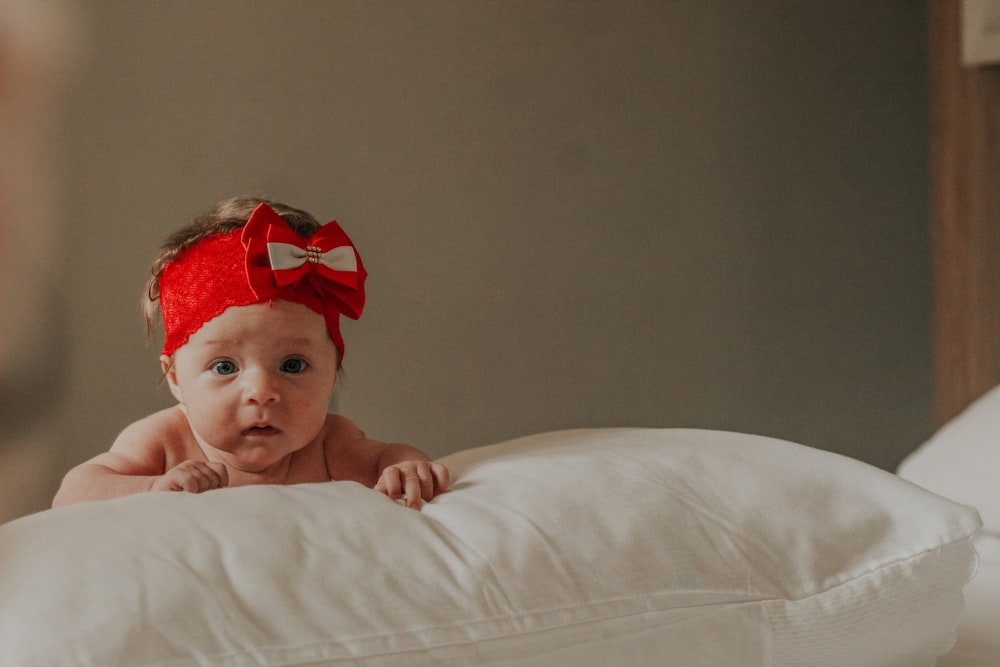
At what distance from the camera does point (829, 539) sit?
777 mm

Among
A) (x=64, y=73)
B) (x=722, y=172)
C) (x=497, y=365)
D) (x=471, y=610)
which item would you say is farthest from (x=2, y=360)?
(x=722, y=172)

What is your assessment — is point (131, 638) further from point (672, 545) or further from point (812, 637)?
point (812, 637)

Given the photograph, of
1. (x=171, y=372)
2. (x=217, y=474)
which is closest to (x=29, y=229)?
(x=171, y=372)

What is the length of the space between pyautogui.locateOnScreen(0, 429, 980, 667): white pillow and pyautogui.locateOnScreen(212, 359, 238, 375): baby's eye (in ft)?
0.95

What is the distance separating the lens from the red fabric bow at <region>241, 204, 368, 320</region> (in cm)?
98

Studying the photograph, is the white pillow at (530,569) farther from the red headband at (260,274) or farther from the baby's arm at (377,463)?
the red headband at (260,274)

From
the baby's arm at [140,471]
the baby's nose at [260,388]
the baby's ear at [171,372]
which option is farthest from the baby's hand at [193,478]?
the baby's ear at [171,372]

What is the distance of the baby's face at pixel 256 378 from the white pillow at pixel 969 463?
841 millimetres

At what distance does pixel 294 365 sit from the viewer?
40.9 inches

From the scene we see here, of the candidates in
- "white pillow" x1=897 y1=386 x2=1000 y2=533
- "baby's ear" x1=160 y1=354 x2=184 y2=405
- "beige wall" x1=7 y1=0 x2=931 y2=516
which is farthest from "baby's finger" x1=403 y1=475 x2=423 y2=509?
"beige wall" x1=7 y1=0 x2=931 y2=516

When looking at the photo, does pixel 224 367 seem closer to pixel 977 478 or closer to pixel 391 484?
pixel 391 484

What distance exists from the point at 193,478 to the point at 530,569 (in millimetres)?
342

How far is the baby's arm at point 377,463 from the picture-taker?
0.83 meters

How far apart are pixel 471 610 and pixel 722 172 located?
5.26 feet
